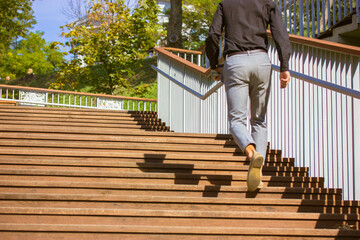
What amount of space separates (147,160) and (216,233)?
1.71 m

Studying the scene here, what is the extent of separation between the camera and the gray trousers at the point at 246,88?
13.8ft

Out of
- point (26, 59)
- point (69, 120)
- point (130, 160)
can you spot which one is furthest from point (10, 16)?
point (26, 59)

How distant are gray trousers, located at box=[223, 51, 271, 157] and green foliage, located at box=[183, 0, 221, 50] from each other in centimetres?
2377

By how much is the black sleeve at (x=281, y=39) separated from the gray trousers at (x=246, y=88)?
140 millimetres

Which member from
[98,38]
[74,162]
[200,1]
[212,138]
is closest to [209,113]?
[212,138]

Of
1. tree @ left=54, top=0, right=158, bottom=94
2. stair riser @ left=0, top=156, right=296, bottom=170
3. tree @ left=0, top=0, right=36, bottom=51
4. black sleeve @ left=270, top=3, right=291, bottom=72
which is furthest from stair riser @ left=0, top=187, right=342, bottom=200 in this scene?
tree @ left=0, top=0, right=36, bottom=51

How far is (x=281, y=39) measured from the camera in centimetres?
430

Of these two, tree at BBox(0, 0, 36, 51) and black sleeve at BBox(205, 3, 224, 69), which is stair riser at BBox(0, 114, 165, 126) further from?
tree at BBox(0, 0, 36, 51)

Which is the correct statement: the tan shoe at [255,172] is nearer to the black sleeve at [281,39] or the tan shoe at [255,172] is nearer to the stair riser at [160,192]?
the stair riser at [160,192]

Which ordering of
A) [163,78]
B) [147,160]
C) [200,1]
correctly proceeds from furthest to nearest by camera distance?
[200,1]
[163,78]
[147,160]

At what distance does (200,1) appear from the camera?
2819 cm

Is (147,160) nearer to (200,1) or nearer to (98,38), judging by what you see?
(98,38)

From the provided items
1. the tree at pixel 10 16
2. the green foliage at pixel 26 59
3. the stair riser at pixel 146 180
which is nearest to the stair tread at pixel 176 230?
the stair riser at pixel 146 180

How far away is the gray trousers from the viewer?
4.21 metres
